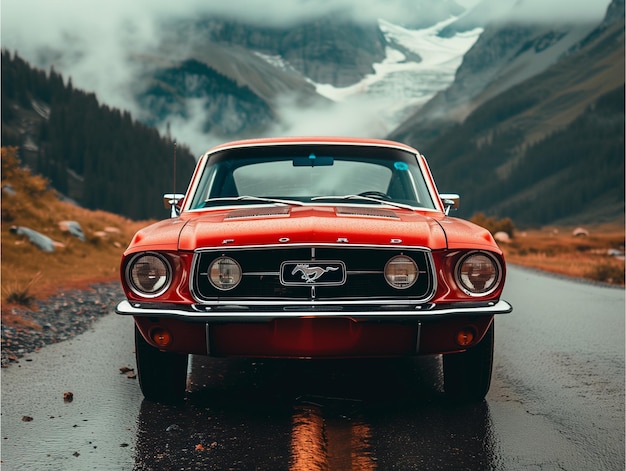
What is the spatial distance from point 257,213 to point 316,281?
778 mm

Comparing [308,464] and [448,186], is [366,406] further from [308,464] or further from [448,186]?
[448,186]

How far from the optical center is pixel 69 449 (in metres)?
3.41

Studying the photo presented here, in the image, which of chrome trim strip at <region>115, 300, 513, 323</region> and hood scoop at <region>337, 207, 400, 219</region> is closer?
chrome trim strip at <region>115, 300, 513, 323</region>

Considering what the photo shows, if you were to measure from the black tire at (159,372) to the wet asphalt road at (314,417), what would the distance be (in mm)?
101

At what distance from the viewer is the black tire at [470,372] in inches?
160

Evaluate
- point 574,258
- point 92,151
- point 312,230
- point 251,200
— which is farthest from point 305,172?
point 92,151

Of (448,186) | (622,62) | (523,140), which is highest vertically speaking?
(622,62)

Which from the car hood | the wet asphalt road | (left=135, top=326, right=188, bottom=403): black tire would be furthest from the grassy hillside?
the car hood

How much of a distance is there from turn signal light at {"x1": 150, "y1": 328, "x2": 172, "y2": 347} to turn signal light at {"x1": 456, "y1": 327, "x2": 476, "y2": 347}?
155 centimetres

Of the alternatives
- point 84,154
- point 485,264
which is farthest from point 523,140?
point 485,264

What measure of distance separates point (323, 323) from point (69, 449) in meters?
1.37

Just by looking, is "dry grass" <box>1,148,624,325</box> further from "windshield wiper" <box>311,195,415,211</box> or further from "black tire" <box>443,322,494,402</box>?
"black tire" <box>443,322,494,402</box>

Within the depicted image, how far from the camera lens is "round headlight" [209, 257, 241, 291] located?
3.74 meters

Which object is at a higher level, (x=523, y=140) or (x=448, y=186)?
(x=523, y=140)
